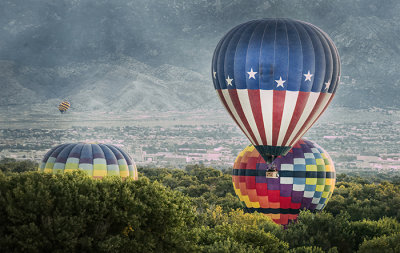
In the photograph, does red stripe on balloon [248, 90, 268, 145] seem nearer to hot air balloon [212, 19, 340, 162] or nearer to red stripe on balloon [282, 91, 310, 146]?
hot air balloon [212, 19, 340, 162]

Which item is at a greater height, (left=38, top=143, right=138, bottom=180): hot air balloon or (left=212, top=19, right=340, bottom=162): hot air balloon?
(left=212, top=19, right=340, bottom=162): hot air balloon

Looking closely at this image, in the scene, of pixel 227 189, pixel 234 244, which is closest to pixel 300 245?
pixel 234 244

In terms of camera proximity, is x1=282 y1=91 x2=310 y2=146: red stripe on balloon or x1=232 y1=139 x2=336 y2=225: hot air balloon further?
x1=232 y1=139 x2=336 y2=225: hot air balloon

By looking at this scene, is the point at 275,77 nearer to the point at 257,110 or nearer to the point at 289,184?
the point at 257,110

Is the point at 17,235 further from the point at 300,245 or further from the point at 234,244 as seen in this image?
the point at 300,245

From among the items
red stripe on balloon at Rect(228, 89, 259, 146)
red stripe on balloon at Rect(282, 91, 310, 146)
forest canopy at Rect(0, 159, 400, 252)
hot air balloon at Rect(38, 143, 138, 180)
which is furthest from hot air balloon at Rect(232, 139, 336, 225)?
forest canopy at Rect(0, 159, 400, 252)
